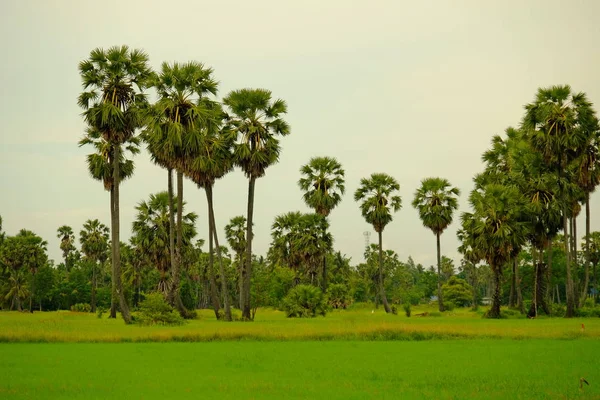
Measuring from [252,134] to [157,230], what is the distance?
17372 millimetres

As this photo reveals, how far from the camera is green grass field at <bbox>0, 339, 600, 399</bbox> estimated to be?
1762 cm

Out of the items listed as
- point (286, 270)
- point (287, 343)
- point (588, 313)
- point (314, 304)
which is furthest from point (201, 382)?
point (286, 270)

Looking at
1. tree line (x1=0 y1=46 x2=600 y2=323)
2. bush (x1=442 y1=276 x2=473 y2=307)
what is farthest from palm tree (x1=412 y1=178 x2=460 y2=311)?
bush (x1=442 y1=276 x2=473 y2=307)

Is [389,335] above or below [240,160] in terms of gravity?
below

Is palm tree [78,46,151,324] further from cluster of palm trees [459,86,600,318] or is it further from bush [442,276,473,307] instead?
→ bush [442,276,473,307]

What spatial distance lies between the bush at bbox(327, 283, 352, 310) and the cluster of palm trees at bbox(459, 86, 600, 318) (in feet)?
92.2

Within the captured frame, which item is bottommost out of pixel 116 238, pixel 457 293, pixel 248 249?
pixel 457 293

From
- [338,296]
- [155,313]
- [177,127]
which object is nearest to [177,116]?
[177,127]

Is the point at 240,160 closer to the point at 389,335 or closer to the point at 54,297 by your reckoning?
the point at 389,335

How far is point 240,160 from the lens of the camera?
51312 mm

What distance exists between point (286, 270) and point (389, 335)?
136 ft

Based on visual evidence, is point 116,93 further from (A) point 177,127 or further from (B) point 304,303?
(B) point 304,303

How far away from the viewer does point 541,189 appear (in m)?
58.0

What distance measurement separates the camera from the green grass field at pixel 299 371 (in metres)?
17.6
